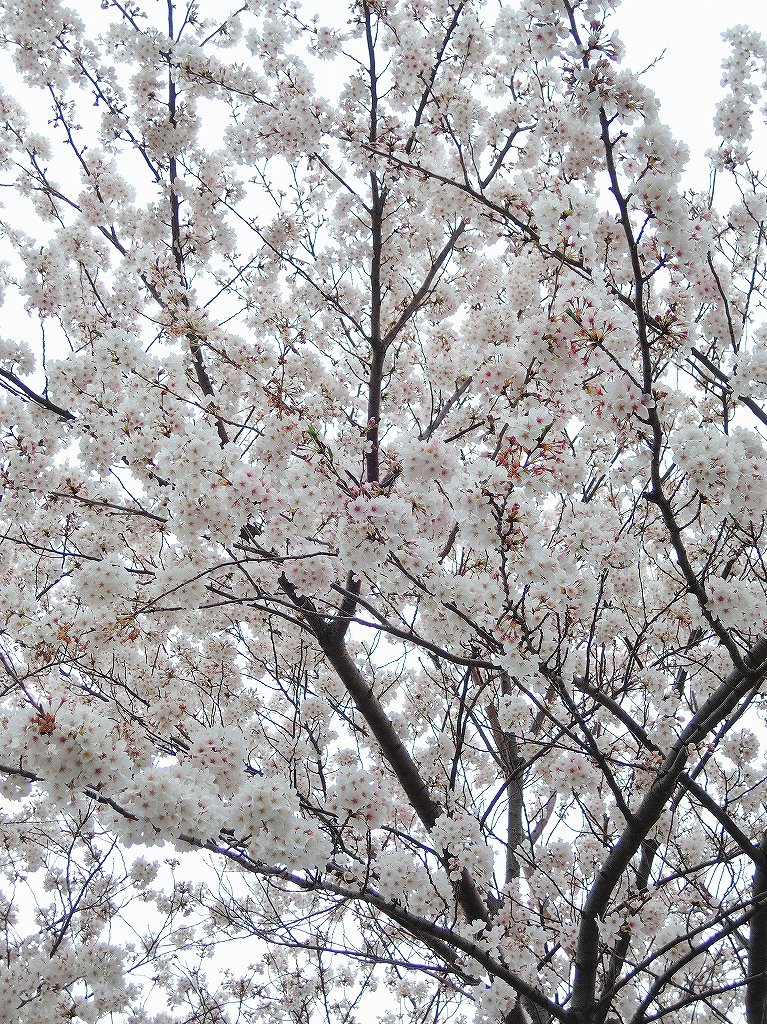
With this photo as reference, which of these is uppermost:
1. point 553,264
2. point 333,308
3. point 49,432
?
point 333,308

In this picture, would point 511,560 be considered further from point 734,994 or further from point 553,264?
point 734,994

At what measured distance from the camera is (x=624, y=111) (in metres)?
2.57

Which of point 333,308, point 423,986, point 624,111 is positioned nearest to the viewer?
point 624,111

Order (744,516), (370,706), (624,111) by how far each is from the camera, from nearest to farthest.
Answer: (624,111) < (744,516) < (370,706)

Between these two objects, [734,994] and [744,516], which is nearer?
[744,516]

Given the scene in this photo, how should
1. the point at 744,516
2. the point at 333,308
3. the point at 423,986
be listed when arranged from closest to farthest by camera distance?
the point at 744,516 < the point at 333,308 < the point at 423,986

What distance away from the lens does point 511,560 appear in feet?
9.30

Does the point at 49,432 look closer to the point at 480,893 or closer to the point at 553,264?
the point at 553,264

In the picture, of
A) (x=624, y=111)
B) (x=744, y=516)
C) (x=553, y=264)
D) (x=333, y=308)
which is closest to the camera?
(x=624, y=111)

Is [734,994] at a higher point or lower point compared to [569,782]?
lower

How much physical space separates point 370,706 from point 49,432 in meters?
2.64

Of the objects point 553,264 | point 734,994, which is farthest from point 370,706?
point 734,994

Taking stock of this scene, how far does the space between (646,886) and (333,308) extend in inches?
183

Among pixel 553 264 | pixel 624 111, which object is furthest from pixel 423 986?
pixel 624 111
